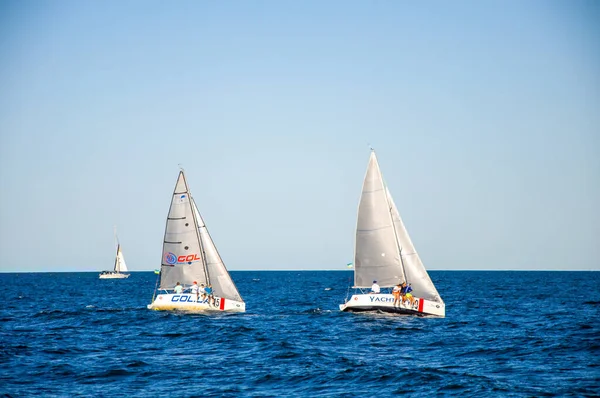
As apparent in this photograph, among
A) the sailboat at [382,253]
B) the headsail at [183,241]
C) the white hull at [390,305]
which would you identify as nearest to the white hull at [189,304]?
the headsail at [183,241]

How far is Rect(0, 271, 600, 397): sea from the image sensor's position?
25062 millimetres

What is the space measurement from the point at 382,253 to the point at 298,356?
54.4ft

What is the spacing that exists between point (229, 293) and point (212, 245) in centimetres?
384

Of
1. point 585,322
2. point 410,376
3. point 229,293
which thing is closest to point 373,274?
point 229,293

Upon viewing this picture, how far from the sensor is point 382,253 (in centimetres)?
4741

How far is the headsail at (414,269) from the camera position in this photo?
1833 inches

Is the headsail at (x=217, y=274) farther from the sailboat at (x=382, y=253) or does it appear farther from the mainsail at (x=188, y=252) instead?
the sailboat at (x=382, y=253)

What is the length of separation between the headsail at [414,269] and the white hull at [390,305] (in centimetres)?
64

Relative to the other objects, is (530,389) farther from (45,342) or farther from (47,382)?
(45,342)

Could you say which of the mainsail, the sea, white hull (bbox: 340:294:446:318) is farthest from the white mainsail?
the mainsail

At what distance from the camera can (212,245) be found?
51188mm

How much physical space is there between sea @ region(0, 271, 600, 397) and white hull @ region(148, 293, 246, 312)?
0.71 metres

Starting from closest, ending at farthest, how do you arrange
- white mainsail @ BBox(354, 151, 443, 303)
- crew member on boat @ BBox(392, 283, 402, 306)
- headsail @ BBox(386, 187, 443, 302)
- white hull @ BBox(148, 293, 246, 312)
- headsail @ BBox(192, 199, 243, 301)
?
crew member on boat @ BBox(392, 283, 402, 306) → headsail @ BBox(386, 187, 443, 302) → white mainsail @ BBox(354, 151, 443, 303) → white hull @ BBox(148, 293, 246, 312) → headsail @ BBox(192, 199, 243, 301)

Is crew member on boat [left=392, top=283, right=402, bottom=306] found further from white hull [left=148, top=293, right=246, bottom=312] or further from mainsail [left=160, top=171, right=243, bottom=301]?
white hull [left=148, top=293, right=246, bottom=312]
